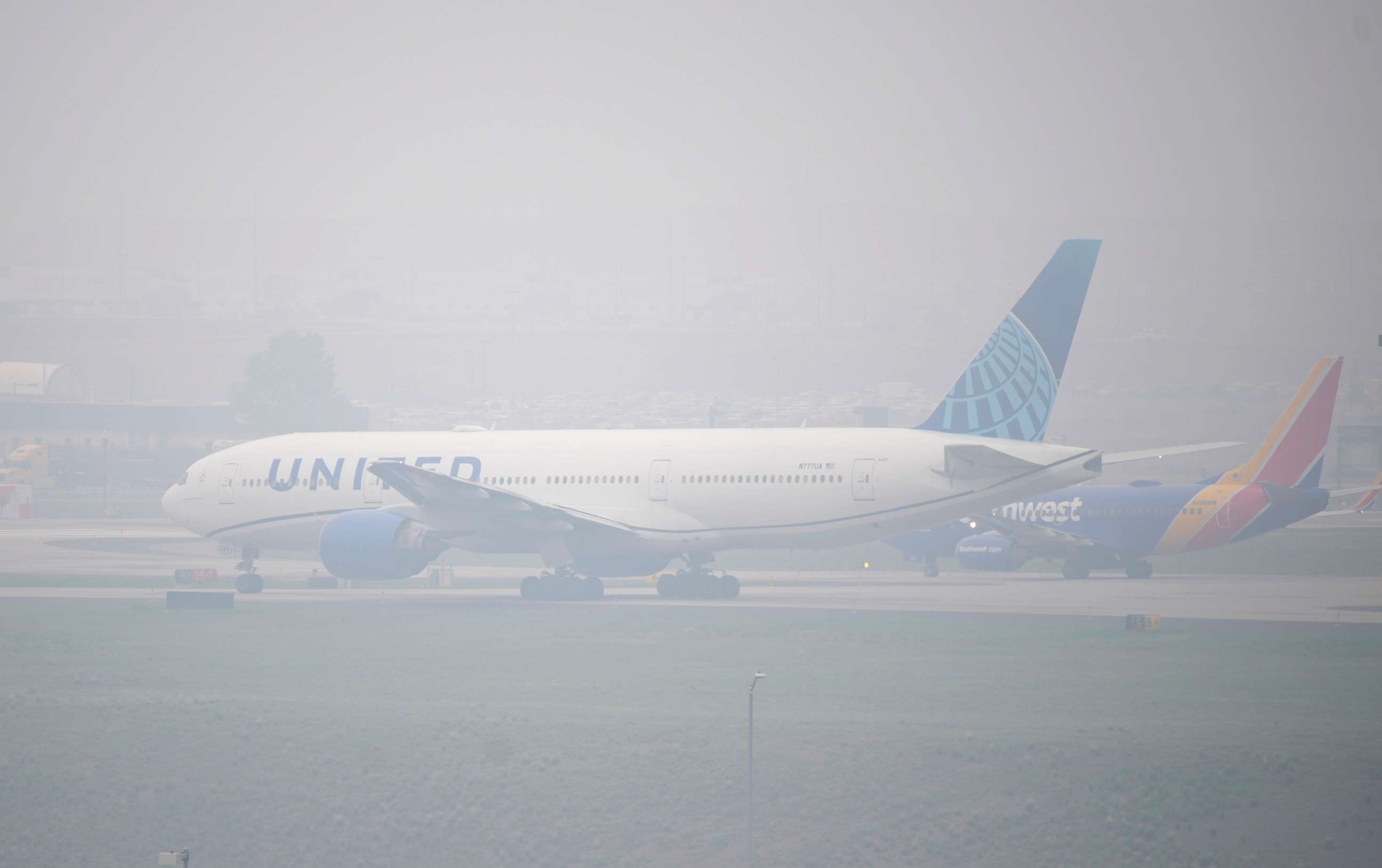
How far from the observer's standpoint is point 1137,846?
817 inches

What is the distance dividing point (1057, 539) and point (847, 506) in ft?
47.5

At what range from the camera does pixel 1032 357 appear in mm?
37906

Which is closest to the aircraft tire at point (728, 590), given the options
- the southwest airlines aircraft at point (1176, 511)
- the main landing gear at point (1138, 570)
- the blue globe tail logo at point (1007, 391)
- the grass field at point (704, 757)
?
the blue globe tail logo at point (1007, 391)

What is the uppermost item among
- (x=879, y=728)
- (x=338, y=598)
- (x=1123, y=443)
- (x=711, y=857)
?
(x=1123, y=443)

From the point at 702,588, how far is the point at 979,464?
8.81 metres

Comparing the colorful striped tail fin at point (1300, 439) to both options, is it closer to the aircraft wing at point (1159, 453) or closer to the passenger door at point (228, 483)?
the aircraft wing at point (1159, 453)

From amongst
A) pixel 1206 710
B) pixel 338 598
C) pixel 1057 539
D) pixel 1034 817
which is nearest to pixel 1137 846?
pixel 1034 817

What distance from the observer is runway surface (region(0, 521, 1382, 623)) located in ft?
121

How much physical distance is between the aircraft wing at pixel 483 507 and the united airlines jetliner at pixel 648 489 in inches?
1.8

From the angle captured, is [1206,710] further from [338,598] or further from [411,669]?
[338,598]

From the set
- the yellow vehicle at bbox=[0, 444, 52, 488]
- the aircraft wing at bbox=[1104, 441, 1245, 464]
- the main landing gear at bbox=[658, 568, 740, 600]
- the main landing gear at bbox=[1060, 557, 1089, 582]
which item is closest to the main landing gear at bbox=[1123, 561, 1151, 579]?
the main landing gear at bbox=[1060, 557, 1089, 582]

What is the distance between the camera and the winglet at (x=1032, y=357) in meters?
37.8

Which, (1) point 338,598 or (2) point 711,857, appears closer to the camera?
(2) point 711,857

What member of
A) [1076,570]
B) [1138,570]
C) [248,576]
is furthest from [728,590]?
[1138,570]
